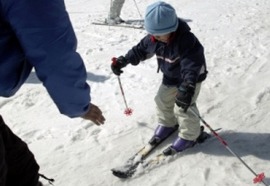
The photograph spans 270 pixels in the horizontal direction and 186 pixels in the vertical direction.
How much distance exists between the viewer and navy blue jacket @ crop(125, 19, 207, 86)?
3596 millimetres

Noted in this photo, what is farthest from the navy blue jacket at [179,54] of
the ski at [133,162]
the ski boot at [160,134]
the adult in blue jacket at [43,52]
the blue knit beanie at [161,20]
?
the adult in blue jacket at [43,52]

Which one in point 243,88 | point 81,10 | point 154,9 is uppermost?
point 154,9

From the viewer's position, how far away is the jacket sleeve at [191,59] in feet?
11.7

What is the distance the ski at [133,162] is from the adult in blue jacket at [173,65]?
2.4 inches

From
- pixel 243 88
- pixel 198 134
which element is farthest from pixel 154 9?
pixel 243 88

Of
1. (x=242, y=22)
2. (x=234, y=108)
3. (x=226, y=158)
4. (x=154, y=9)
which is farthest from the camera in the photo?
(x=242, y=22)

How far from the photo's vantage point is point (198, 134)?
4086 mm

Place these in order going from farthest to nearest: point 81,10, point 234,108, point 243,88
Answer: point 81,10
point 243,88
point 234,108

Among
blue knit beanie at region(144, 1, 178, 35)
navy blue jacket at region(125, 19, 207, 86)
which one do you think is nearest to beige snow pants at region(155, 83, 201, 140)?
navy blue jacket at region(125, 19, 207, 86)

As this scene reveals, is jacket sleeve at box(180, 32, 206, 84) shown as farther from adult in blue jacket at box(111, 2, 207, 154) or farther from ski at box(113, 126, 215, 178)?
ski at box(113, 126, 215, 178)

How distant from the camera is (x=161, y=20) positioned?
3543 mm

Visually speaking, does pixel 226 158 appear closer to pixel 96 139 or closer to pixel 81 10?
pixel 96 139

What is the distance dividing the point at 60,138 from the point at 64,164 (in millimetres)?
467

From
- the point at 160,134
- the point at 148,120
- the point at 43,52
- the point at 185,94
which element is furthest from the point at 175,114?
the point at 43,52
